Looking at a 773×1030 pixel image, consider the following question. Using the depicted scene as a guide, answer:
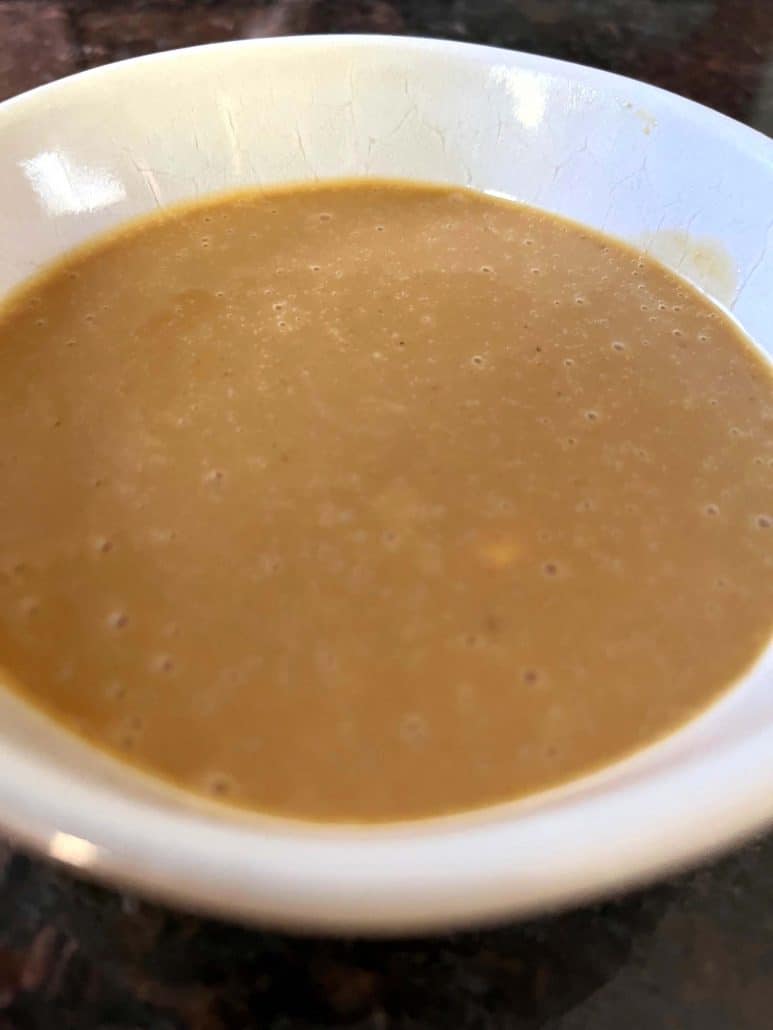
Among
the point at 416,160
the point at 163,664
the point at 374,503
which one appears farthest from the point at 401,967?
the point at 416,160

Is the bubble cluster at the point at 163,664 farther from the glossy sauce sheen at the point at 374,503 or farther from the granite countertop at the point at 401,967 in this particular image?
the granite countertop at the point at 401,967

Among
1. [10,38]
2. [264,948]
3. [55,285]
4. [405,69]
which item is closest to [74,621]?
[264,948]

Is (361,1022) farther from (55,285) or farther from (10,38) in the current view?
(10,38)

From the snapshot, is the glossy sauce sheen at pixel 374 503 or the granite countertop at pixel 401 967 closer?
the granite countertop at pixel 401 967

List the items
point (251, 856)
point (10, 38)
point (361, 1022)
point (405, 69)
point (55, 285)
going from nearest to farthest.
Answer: point (251, 856), point (361, 1022), point (55, 285), point (405, 69), point (10, 38)

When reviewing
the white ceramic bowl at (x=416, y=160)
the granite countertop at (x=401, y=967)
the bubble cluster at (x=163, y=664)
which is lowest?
the granite countertop at (x=401, y=967)

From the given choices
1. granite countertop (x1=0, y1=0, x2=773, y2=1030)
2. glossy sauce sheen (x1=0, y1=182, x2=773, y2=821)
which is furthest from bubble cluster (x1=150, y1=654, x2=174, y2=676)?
granite countertop (x1=0, y1=0, x2=773, y2=1030)

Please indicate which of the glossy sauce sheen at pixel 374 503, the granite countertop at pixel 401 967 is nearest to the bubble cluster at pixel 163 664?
the glossy sauce sheen at pixel 374 503

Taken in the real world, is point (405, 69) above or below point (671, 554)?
above
